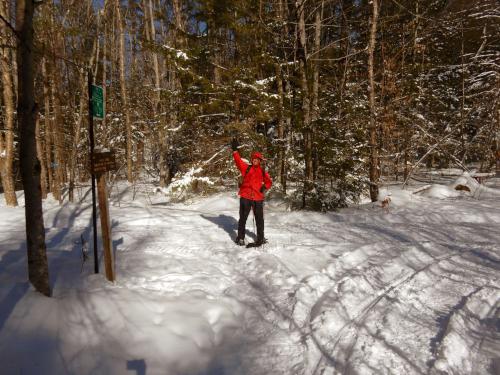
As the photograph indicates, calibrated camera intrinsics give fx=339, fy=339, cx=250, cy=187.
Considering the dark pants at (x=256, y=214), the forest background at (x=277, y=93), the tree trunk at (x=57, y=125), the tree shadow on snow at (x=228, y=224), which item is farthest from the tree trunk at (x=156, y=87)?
the dark pants at (x=256, y=214)

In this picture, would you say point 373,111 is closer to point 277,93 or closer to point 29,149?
point 277,93

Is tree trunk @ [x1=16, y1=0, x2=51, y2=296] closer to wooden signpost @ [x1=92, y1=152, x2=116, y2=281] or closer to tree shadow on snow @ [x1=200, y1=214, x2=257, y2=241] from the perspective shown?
wooden signpost @ [x1=92, y1=152, x2=116, y2=281]

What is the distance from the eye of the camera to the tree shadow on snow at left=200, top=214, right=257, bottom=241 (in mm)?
7363

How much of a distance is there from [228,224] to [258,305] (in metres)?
3.99

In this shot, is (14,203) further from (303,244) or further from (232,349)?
(232,349)

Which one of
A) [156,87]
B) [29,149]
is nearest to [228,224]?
[29,149]

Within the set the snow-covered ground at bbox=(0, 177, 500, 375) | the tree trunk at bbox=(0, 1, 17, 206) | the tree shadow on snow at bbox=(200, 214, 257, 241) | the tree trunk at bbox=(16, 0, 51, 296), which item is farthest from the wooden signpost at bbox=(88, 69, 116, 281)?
the tree trunk at bbox=(0, 1, 17, 206)

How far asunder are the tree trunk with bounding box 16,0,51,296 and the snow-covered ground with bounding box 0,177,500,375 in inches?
12.2

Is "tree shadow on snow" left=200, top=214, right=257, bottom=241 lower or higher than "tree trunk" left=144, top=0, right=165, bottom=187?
lower

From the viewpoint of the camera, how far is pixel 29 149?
3539 millimetres

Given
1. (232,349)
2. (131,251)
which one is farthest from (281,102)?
(232,349)

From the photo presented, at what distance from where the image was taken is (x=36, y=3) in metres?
3.49

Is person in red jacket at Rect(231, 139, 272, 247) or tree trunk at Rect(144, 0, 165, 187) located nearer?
person in red jacket at Rect(231, 139, 272, 247)

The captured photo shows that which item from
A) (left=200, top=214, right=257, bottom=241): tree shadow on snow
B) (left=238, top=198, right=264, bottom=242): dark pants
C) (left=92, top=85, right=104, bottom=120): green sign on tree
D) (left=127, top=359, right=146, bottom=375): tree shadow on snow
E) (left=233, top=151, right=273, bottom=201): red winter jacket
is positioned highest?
(left=92, top=85, right=104, bottom=120): green sign on tree
